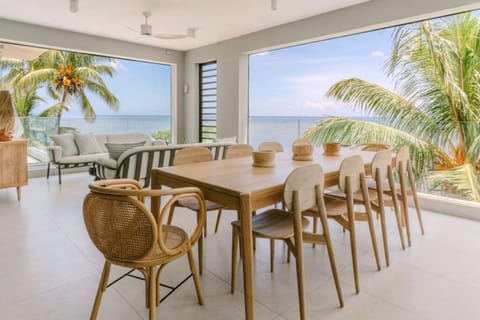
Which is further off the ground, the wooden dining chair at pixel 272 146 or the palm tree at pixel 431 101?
the palm tree at pixel 431 101

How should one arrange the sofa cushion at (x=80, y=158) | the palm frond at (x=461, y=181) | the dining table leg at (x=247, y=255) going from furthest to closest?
the sofa cushion at (x=80, y=158) < the palm frond at (x=461, y=181) < the dining table leg at (x=247, y=255)

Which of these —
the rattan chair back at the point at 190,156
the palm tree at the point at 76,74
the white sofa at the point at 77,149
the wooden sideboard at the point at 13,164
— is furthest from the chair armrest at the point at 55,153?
the rattan chair back at the point at 190,156

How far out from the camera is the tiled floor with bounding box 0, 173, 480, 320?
178 centimetres

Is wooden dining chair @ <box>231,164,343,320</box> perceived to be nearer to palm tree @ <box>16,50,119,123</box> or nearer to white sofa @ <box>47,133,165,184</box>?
white sofa @ <box>47,133,165,184</box>

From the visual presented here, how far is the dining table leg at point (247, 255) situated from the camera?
151 cm

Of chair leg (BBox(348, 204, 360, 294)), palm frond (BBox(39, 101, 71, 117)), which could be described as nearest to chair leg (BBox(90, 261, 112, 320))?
chair leg (BBox(348, 204, 360, 294))

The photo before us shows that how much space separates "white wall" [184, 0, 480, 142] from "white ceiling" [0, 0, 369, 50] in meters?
0.16

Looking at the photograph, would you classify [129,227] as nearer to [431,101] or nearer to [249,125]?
[431,101]

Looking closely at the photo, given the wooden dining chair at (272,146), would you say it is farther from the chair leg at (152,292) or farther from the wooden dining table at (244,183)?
the chair leg at (152,292)

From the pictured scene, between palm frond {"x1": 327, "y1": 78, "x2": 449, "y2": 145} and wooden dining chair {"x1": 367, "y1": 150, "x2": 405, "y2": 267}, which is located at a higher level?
palm frond {"x1": 327, "y1": 78, "x2": 449, "y2": 145}

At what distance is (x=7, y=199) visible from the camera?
4.14 metres

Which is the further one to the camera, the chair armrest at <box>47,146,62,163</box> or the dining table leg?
the chair armrest at <box>47,146,62,163</box>

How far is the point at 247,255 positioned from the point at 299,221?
1.14ft

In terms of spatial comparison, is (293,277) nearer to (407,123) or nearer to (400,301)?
(400,301)
